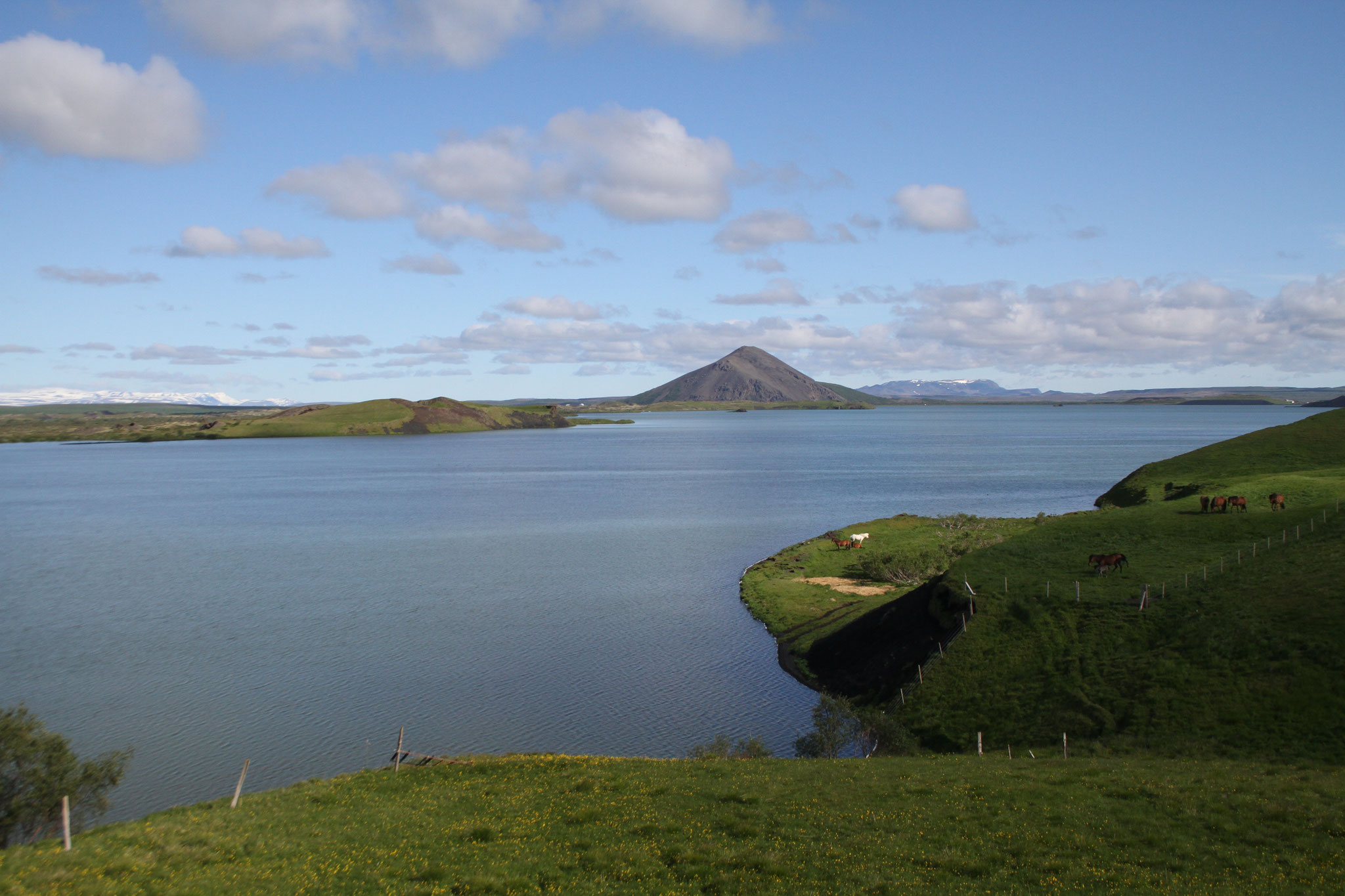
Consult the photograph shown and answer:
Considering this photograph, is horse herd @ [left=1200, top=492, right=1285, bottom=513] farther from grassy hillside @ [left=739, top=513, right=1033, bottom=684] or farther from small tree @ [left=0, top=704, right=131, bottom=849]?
small tree @ [left=0, top=704, right=131, bottom=849]

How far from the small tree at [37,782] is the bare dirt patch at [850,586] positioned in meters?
54.1

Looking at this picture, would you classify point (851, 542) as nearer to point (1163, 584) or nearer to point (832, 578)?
point (832, 578)

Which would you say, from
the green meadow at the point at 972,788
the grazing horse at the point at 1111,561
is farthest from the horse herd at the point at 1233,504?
the grazing horse at the point at 1111,561

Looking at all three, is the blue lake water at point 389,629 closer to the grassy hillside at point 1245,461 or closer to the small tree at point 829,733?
the small tree at point 829,733

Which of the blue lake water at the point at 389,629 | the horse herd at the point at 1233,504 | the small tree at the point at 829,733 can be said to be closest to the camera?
the small tree at the point at 829,733

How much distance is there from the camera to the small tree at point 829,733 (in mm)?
39094

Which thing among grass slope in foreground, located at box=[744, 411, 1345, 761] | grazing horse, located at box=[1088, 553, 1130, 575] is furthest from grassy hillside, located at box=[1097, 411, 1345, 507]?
grazing horse, located at box=[1088, 553, 1130, 575]

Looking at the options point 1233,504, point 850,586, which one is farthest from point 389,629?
point 1233,504

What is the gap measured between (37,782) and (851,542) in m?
74.5

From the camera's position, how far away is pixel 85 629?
213 feet

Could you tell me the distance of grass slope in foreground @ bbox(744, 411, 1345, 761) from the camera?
110ft

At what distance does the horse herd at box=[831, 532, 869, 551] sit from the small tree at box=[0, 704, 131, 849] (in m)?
70.8

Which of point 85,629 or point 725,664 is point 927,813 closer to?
point 725,664

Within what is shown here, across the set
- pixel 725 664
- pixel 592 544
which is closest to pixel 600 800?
pixel 725 664
